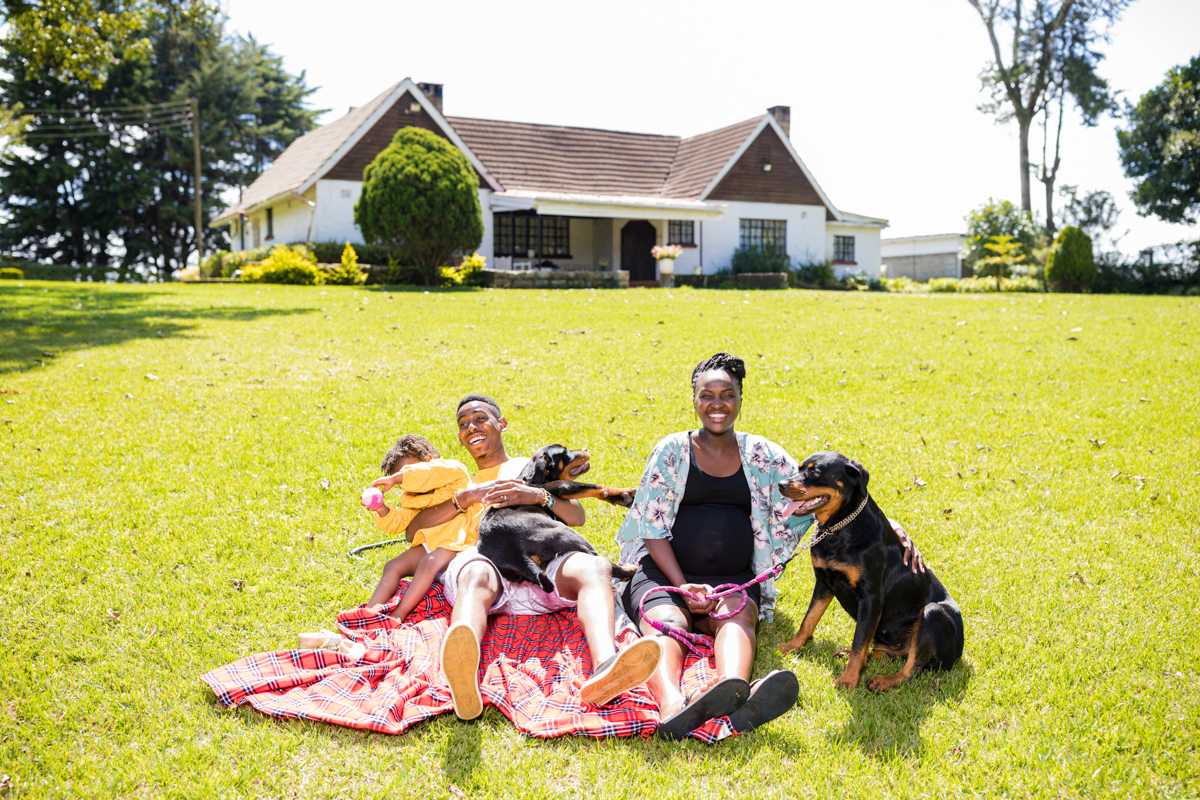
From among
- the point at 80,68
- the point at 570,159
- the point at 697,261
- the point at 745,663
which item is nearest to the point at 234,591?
the point at 745,663

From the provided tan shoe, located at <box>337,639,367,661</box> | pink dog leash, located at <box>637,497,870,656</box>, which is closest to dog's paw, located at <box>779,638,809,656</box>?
pink dog leash, located at <box>637,497,870,656</box>

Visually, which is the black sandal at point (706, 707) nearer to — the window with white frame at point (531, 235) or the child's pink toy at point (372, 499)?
the child's pink toy at point (372, 499)

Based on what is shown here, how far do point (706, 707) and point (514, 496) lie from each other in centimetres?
134

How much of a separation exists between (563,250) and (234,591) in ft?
87.7

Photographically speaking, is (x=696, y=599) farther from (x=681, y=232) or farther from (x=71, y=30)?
(x=681, y=232)

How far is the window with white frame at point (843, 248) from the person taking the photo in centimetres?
3272

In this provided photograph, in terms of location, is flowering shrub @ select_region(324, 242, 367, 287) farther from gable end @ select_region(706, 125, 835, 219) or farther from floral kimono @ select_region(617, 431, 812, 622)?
floral kimono @ select_region(617, 431, 812, 622)

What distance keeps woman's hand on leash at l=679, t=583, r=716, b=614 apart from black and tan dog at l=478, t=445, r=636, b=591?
278 mm

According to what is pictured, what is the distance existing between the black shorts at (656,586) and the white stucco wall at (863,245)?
3024cm

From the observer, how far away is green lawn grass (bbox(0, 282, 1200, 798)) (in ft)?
9.84

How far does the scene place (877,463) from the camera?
664 centimetres

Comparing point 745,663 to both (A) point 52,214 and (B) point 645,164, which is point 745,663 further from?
(A) point 52,214

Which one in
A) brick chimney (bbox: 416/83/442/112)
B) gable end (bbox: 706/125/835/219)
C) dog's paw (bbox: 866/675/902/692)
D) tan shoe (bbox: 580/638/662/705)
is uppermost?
brick chimney (bbox: 416/83/442/112)

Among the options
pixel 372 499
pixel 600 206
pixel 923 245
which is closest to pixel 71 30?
pixel 600 206
